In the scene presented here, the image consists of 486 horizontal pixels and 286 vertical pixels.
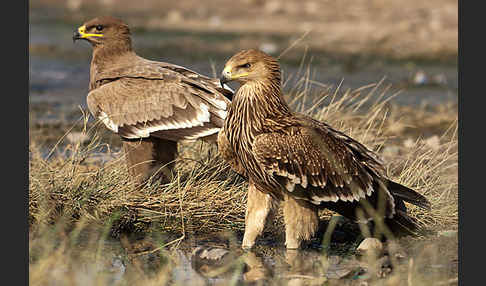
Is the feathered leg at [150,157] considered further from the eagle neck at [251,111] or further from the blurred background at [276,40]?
the blurred background at [276,40]

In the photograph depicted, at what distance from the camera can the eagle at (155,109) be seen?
22.6 ft

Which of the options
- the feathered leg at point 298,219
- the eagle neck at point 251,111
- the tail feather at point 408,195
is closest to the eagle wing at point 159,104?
the eagle neck at point 251,111

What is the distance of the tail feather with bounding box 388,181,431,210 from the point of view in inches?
237

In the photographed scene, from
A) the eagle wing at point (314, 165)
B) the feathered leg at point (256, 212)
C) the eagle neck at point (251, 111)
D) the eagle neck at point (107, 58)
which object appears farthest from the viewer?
the eagle neck at point (107, 58)

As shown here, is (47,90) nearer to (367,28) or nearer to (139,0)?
(367,28)

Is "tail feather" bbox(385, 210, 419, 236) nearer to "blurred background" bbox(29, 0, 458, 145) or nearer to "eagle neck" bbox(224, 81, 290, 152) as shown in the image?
"eagle neck" bbox(224, 81, 290, 152)

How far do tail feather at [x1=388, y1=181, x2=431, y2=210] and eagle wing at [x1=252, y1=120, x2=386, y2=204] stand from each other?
0.16m

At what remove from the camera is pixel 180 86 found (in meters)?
7.05

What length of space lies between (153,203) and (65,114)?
494 centimetres

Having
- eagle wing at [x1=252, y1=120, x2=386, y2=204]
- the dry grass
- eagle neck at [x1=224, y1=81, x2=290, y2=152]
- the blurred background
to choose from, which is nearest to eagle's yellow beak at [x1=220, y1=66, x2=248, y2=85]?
eagle neck at [x1=224, y1=81, x2=290, y2=152]

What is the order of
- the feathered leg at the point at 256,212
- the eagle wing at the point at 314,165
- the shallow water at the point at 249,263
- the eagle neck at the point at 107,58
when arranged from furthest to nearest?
the eagle neck at the point at 107,58 < the feathered leg at the point at 256,212 < the eagle wing at the point at 314,165 < the shallow water at the point at 249,263

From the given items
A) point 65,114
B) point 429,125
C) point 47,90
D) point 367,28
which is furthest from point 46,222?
point 367,28

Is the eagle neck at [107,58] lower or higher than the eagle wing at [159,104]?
higher

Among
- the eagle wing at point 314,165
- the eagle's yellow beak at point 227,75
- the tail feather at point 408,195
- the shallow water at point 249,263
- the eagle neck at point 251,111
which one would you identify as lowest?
the shallow water at point 249,263
